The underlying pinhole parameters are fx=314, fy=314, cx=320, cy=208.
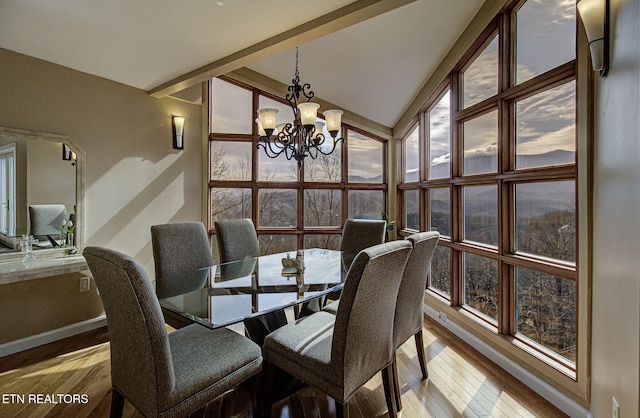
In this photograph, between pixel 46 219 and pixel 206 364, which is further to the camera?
pixel 46 219

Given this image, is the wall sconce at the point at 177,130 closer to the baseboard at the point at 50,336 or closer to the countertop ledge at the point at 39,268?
the countertop ledge at the point at 39,268

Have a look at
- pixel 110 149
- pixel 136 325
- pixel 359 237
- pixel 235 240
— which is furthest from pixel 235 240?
pixel 136 325

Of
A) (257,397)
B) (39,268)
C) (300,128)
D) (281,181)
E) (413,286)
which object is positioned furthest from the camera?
(281,181)

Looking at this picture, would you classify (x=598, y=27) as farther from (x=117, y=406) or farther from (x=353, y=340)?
(x=117, y=406)

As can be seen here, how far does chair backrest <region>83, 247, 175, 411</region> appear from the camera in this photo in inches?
49.5

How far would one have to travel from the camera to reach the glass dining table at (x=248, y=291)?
5.76ft

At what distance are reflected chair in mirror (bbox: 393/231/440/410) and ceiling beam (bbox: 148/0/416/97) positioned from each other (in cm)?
151

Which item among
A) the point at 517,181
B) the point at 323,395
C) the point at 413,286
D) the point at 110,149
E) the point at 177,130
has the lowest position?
the point at 323,395

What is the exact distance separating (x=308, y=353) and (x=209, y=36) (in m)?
2.48

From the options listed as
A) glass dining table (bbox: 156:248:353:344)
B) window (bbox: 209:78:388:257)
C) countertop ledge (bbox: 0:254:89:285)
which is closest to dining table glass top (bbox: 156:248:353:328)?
glass dining table (bbox: 156:248:353:344)

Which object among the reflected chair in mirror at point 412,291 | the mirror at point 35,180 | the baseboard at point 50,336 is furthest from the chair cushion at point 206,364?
the mirror at point 35,180

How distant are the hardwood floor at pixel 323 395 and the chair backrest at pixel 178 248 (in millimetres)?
868

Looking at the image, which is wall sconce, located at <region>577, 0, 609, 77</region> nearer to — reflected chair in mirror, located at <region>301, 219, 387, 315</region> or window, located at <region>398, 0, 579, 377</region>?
window, located at <region>398, 0, 579, 377</region>

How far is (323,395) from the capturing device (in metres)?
2.12
